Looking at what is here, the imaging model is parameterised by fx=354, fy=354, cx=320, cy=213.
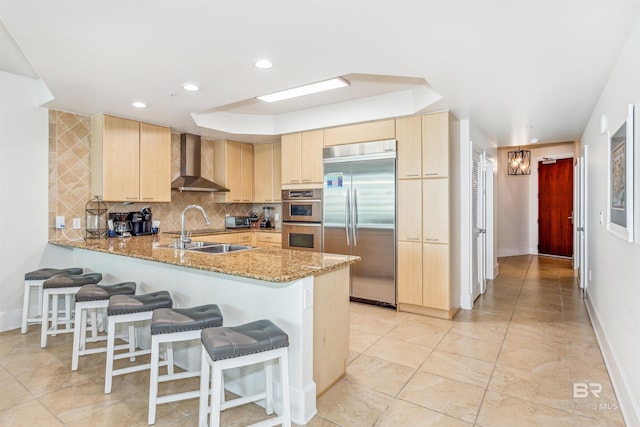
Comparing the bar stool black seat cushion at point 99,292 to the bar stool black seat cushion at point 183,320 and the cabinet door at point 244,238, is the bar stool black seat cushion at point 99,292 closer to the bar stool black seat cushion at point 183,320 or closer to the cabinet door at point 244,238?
the bar stool black seat cushion at point 183,320

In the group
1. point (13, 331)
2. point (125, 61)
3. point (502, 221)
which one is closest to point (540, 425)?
point (125, 61)

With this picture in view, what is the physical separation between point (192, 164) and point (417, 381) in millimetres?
4177

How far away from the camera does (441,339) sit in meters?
3.29

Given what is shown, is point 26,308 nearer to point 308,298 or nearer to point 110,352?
point 110,352

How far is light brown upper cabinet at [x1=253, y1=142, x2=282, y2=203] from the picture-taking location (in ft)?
18.6

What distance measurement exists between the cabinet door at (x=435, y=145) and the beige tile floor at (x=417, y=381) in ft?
5.38

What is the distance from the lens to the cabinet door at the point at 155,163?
4.44m

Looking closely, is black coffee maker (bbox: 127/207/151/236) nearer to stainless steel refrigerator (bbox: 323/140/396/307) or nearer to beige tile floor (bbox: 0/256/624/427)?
beige tile floor (bbox: 0/256/624/427)

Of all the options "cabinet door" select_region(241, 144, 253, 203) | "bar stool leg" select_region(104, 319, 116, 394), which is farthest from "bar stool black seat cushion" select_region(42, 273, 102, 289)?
"cabinet door" select_region(241, 144, 253, 203)

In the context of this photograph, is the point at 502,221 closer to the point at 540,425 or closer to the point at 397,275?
the point at 397,275

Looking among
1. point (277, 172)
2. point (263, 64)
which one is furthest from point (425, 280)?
point (277, 172)

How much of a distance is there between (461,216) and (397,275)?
3.48ft

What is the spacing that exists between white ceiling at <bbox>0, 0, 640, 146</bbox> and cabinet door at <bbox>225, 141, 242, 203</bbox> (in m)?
1.56

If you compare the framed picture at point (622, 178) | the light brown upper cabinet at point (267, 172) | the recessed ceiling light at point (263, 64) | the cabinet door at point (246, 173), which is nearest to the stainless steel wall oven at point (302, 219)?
the light brown upper cabinet at point (267, 172)
